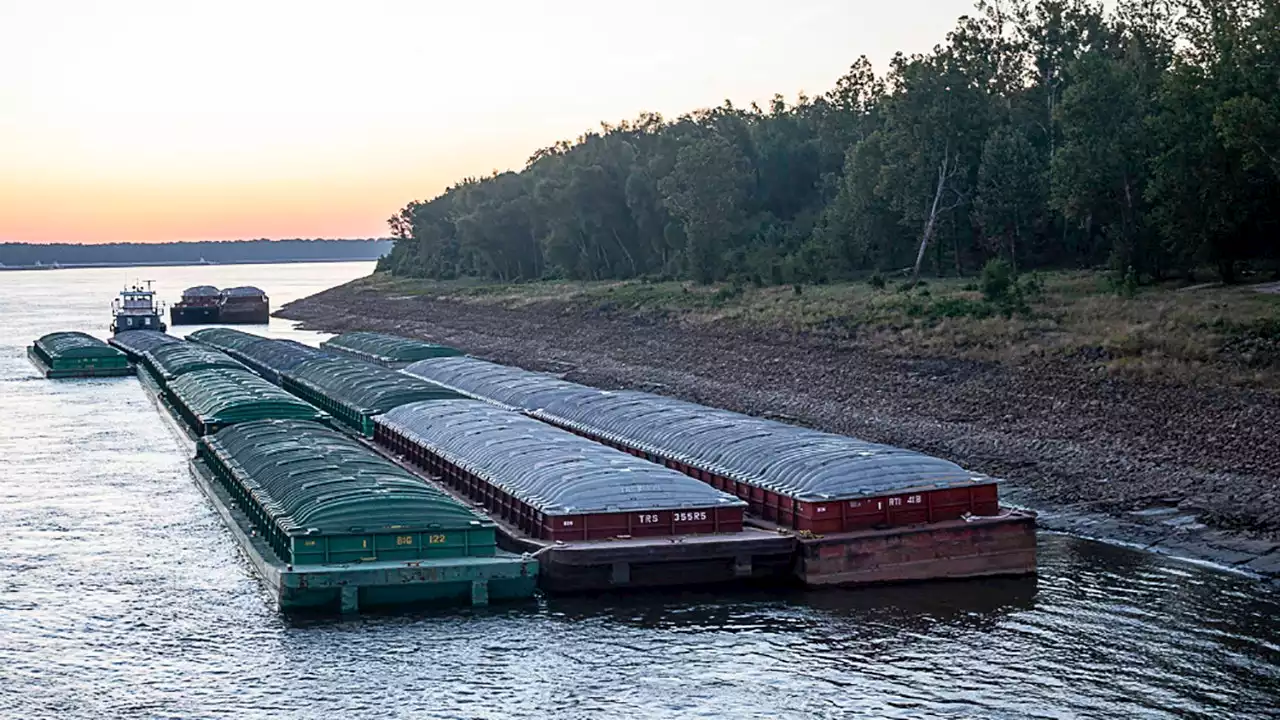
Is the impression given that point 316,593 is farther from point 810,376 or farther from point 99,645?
point 810,376

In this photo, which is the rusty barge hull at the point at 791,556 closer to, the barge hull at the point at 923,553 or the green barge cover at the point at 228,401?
the barge hull at the point at 923,553

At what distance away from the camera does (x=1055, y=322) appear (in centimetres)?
6544

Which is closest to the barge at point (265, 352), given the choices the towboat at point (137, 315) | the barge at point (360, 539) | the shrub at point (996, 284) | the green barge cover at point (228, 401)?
the green barge cover at point (228, 401)

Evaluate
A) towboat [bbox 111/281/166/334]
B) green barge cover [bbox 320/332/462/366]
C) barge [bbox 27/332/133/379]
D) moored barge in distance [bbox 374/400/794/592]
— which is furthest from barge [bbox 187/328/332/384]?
moored barge in distance [bbox 374/400/794/592]

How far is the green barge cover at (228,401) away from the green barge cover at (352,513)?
1204cm

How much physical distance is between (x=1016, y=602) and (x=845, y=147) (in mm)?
103149

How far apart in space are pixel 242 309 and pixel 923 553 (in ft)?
434

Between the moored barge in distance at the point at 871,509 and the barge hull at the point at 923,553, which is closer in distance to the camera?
the barge hull at the point at 923,553

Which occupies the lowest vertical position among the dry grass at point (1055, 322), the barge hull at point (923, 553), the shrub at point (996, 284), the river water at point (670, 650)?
the river water at point (670, 650)

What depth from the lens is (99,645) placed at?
30.1 meters

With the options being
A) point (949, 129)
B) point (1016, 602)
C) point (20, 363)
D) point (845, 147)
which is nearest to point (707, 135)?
point (845, 147)

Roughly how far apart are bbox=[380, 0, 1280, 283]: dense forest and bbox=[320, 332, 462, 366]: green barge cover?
28.8m

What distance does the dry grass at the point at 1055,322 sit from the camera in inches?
2108

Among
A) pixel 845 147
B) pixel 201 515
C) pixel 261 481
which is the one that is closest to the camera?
pixel 261 481
